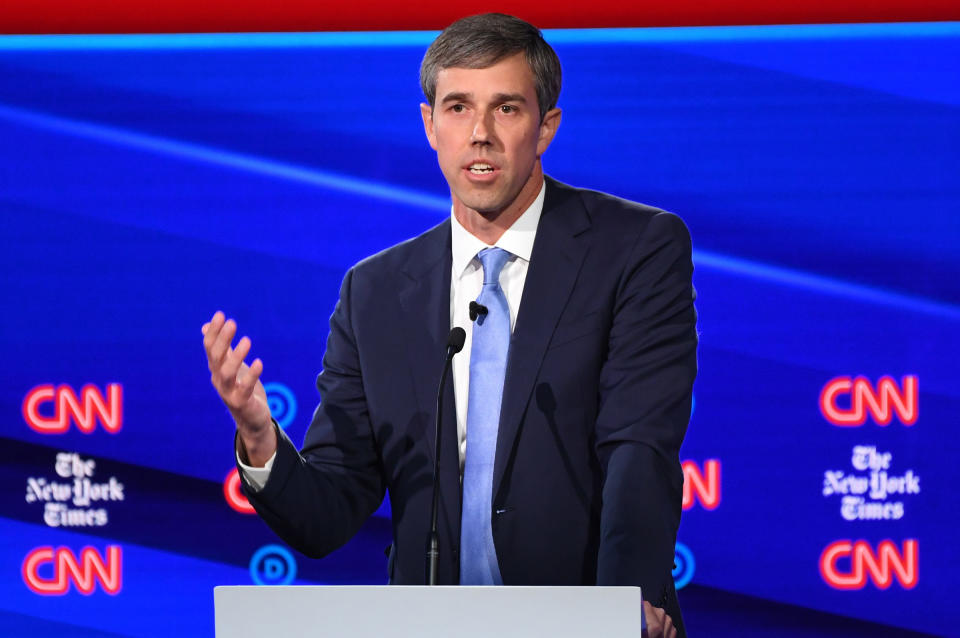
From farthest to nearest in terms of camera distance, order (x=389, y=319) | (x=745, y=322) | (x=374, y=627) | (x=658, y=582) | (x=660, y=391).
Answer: (x=745, y=322), (x=389, y=319), (x=660, y=391), (x=658, y=582), (x=374, y=627)

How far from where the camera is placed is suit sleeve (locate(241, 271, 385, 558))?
1.91 metres

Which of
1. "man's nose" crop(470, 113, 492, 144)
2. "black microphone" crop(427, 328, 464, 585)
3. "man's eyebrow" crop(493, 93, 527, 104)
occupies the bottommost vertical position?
"black microphone" crop(427, 328, 464, 585)

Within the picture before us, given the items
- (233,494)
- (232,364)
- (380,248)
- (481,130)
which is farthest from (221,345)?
(233,494)

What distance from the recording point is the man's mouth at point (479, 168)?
2072mm

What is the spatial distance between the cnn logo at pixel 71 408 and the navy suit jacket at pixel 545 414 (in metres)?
1.64

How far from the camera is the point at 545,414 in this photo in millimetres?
1998

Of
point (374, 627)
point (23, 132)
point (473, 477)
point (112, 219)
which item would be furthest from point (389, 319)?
point (23, 132)

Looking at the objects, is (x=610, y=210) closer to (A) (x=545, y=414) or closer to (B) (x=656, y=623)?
(A) (x=545, y=414)

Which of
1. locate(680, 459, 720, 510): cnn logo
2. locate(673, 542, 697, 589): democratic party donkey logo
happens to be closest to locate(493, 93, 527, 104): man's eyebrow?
locate(680, 459, 720, 510): cnn logo

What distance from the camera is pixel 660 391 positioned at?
196cm

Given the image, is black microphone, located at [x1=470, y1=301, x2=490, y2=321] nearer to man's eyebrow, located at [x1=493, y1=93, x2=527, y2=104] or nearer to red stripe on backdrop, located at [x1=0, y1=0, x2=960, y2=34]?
man's eyebrow, located at [x1=493, y1=93, x2=527, y2=104]

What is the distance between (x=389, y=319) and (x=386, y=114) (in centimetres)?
157

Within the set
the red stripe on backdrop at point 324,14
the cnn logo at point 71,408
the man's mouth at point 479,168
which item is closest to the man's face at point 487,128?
the man's mouth at point 479,168

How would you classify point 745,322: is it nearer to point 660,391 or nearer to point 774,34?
point 774,34
